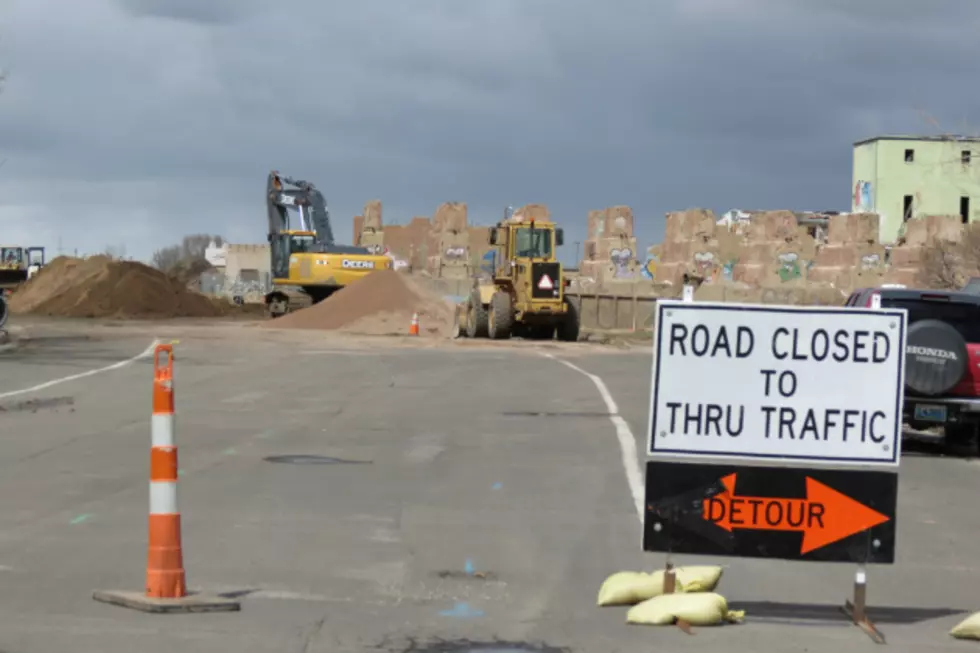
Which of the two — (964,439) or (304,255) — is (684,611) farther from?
(304,255)

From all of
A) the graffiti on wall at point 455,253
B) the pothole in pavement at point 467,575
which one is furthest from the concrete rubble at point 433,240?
the pothole in pavement at point 467,575

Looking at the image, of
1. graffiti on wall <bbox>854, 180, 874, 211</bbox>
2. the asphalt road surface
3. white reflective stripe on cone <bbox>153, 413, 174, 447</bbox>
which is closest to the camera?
the asphalt road surface

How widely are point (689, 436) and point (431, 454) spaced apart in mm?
7238

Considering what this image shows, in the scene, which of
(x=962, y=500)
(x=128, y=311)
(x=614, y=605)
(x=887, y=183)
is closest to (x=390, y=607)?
(x=614, y=605)

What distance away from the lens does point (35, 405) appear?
66.2ft

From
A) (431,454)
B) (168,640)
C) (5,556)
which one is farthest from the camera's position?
(431,454)

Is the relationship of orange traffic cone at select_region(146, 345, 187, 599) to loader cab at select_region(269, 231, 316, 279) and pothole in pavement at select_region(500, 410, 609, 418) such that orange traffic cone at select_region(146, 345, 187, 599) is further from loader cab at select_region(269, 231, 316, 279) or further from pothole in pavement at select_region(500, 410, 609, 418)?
loader cab at select_region(269, 231, 316, 279)

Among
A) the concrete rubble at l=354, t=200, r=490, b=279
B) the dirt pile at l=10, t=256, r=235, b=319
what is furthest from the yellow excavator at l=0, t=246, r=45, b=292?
the concrete rubble at l=354, t=200, r=490, b=279

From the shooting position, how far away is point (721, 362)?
8203mm

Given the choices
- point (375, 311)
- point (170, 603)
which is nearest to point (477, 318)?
point (375, 311)

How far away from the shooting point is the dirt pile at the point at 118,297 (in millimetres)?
67188

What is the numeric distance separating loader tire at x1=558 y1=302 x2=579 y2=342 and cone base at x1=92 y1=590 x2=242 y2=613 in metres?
35.3

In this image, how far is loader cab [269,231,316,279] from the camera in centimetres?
5409

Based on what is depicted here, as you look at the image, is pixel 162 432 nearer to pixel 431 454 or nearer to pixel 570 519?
pixel 570 519
